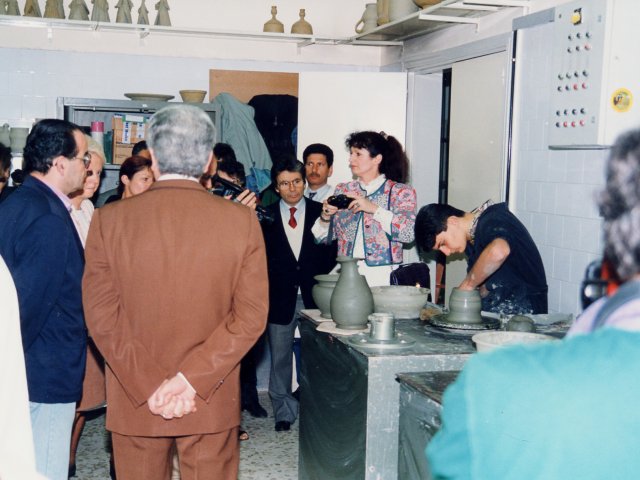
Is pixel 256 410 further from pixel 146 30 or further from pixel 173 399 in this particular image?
pixel 146 30

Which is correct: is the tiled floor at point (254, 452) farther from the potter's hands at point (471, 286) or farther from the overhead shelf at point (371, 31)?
the overhead shelf at point (371, 31)

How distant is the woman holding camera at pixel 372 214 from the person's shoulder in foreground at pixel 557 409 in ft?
10.7

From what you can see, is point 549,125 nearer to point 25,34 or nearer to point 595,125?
point 595,125

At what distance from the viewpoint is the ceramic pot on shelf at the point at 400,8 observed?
5184mm

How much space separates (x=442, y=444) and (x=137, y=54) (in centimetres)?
544

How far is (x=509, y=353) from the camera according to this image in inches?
38.5

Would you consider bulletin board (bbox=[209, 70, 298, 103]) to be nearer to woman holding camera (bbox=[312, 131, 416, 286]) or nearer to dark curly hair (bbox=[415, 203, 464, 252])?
woman holding camera (bbox=[312, 131, 416, 286])

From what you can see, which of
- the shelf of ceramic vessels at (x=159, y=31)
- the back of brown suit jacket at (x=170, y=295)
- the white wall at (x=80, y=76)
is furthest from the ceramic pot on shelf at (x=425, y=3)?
the back of brown suit jacket at (x=170, y=295)

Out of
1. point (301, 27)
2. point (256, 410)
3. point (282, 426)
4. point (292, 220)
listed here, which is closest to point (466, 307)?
point (292, 220)

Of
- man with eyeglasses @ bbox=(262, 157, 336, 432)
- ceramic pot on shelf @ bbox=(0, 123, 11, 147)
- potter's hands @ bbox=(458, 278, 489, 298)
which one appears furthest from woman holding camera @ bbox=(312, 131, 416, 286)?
ceramic pot on shelf @ bbox=(0, 123, 11, 147)

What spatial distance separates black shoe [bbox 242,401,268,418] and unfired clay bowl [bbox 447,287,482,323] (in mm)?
1956

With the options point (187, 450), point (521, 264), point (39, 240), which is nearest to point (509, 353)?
point (187, 450)

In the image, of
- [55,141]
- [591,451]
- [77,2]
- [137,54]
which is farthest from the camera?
[137,54]

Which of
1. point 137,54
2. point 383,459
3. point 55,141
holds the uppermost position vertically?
point 137,54
